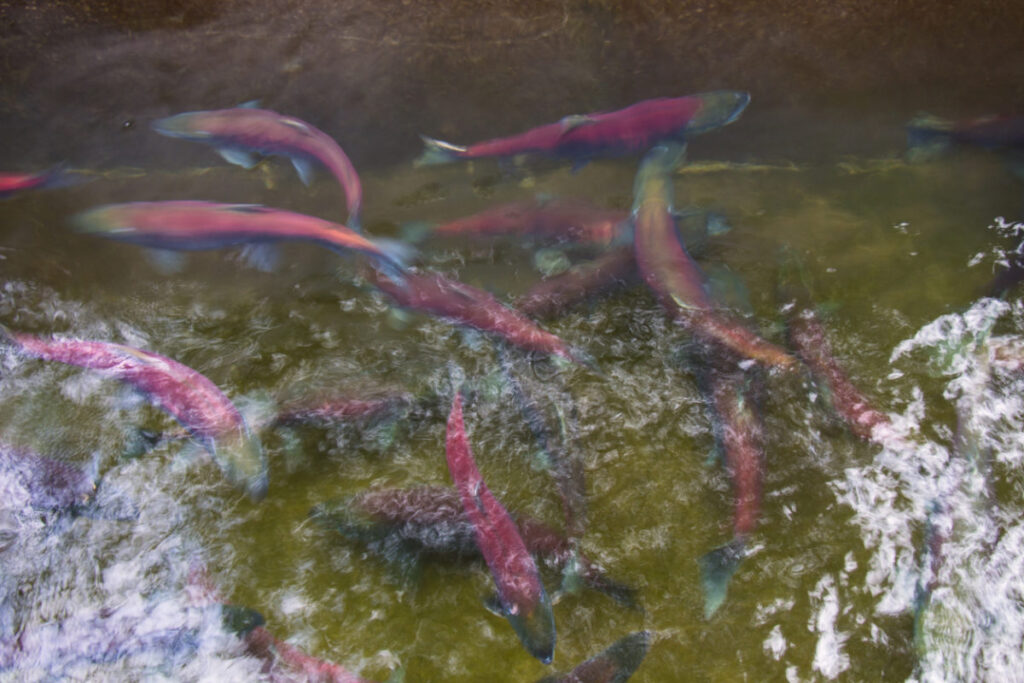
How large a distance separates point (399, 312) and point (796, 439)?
188cm

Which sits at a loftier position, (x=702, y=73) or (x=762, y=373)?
(x=702, y=73)

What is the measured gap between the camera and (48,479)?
2.96 meters

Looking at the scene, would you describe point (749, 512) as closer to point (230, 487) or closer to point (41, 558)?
point (230, 487)

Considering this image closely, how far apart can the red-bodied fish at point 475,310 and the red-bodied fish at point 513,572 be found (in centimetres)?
74

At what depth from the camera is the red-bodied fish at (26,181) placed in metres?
3.56

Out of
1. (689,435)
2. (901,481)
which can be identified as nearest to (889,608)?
(901,481)

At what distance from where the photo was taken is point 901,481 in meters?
3.00

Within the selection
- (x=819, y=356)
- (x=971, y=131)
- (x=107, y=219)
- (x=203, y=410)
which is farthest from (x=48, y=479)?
(x=971, y=131)

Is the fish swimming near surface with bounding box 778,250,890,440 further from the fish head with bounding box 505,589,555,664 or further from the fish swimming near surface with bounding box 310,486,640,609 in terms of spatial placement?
the fish head with bounding box 505,589,555,664

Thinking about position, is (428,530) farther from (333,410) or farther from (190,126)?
(190,126)

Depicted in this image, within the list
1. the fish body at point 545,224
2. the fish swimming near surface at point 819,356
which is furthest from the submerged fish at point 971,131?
the fish body at point 545,224

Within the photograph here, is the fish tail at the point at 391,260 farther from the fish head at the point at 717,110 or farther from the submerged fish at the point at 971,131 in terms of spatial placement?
the submerged fish at the point at 971,131

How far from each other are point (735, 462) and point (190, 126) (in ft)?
10.1

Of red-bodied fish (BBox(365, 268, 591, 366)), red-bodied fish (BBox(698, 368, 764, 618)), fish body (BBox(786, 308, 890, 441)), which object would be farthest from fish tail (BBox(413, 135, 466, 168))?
fish body (BBox(786, 308, 890, 441))
